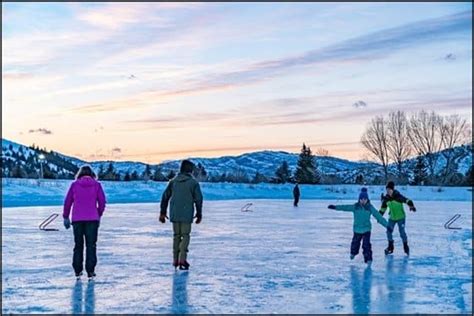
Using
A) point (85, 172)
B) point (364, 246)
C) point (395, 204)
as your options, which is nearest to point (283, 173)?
point (395, 204)

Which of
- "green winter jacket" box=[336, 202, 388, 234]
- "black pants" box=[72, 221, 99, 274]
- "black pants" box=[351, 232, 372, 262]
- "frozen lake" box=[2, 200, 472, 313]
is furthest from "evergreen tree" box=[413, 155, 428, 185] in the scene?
"black pants" box=[72, 221, 99, 274]

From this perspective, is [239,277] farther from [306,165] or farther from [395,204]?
[306,165]

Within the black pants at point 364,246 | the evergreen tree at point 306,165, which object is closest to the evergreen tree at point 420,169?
the evergreen tree at point 306,165

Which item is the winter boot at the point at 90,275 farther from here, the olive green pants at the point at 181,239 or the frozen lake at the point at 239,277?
the olive green pants at the point at 181,239

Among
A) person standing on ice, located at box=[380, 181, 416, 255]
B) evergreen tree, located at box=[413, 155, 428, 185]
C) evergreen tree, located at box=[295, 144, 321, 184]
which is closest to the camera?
person standing on ice, located at box=[380, 181, 416, 255]

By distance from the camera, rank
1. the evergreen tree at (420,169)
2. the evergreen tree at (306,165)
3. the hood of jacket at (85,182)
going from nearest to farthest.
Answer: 1. the hood of jacket at (85,182)
2. the evergreen tree at (306,165)
3. the evergreen tree at (420,169)

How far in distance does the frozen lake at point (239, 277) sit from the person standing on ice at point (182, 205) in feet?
1.15

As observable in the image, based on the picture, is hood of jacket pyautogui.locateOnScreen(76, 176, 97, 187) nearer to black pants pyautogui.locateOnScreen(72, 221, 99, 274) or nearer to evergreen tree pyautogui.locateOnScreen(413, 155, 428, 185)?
black pants pyautogui.locateOnScreen(72, 221, 99, 274)

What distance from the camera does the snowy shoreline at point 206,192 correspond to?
3785cm

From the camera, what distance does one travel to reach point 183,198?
986 centimetres

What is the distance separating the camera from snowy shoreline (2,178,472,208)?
124 feet

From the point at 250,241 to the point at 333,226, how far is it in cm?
601

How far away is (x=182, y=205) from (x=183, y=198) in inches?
4.2

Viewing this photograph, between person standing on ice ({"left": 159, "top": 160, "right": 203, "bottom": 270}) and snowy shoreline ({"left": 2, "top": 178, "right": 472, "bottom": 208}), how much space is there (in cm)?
2602
